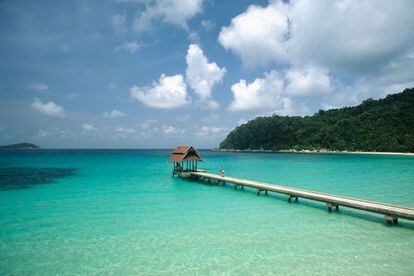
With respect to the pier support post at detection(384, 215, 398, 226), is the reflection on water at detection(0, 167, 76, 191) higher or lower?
lower

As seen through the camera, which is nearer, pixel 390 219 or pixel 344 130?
pixel 390 219

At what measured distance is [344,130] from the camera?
106 metres

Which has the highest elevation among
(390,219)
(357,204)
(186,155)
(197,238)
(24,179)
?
(186,155)

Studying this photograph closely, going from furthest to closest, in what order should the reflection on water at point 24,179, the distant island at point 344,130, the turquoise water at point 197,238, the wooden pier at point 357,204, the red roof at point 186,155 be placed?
1. the distant island at point 344,130
2. the red roof at point 186,155
3. the reflection on water at point 24,179
4. the wooden pier at point 357,204
5. the turquoise water at point 197,238

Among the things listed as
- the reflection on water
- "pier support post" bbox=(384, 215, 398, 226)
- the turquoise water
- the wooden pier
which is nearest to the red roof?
the wooden pier

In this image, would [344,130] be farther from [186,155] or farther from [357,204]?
[357,204]

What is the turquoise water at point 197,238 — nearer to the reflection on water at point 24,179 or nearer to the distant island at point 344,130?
the reflection on water at point 24,179

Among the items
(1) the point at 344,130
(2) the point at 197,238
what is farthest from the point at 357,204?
(1) the point at 344,130

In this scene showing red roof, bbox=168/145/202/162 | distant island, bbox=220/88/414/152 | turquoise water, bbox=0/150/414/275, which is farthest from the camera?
distant island, bbox=220/88/414/152

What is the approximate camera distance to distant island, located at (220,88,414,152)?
90.6 m

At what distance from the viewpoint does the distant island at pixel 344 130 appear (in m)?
90.6

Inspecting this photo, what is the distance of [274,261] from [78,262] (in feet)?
19.7

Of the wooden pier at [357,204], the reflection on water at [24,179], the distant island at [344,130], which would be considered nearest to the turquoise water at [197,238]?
the wooden pier at [357,204]

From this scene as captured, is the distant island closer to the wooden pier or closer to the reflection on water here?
the wooden pier
